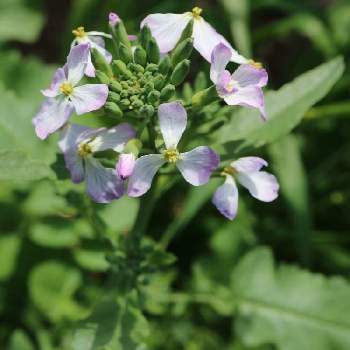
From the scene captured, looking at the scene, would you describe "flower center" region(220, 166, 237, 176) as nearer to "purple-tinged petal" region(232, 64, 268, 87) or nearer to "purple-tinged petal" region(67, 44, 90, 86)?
"purple-tinged petal" region(232, 64, 268, 87)

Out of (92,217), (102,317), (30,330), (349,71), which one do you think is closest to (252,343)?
(102,317)

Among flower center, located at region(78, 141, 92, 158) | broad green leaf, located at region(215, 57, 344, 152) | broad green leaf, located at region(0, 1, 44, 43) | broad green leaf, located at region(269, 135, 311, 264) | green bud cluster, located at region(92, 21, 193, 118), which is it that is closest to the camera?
green bud cluster, located at region(92, 21, 193, 118)

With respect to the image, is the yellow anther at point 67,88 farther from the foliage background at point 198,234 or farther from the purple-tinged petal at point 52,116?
the foliage background at point 198,234

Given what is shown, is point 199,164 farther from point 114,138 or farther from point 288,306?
point 288,306

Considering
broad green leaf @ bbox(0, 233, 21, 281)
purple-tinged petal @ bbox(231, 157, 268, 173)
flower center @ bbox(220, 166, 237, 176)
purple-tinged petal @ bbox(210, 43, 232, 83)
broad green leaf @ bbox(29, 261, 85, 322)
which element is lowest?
broad green leaf @ bbox(29, 261, 85, 322)

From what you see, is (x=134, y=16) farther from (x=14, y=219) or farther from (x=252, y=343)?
(x=252, y=343)

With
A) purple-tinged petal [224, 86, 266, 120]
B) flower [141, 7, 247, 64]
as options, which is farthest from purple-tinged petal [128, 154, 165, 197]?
flower [141, 7, 247, 64]
